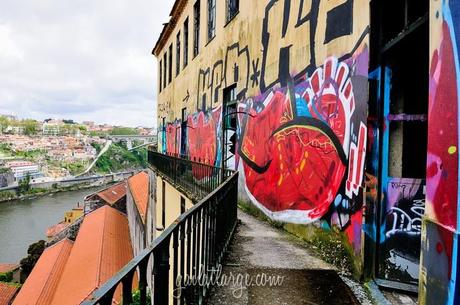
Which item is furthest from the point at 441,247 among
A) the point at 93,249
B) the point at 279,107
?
the point at 93,249

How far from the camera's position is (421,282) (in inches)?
89.7

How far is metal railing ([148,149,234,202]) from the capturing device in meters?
7.00

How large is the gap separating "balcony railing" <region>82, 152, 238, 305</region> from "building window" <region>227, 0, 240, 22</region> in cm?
582

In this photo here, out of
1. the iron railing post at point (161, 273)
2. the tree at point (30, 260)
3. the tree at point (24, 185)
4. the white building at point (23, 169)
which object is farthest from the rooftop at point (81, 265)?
the white building at point (23, 169)

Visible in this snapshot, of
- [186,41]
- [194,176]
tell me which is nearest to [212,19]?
[186,41]

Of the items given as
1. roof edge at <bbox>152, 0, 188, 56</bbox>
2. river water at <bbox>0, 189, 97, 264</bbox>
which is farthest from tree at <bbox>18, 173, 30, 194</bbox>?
roof edge at <bbox>152, 0, 188, 56</bbox>

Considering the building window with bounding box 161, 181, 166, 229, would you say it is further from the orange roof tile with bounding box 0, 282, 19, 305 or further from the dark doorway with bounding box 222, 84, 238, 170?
the orange roof tile with bounding box 0, 282, 19, 305

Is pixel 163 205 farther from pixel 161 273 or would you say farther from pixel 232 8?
pixel 161 273

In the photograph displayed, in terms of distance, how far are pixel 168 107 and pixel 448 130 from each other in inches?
738

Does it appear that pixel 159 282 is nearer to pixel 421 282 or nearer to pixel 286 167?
pixel 421 282

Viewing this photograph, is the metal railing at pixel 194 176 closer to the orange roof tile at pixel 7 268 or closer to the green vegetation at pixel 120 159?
the orange roof tile at pixel 7 268

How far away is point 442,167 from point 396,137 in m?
1.58

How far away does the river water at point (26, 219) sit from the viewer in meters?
47.0

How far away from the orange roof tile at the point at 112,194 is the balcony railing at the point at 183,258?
3835 cm
